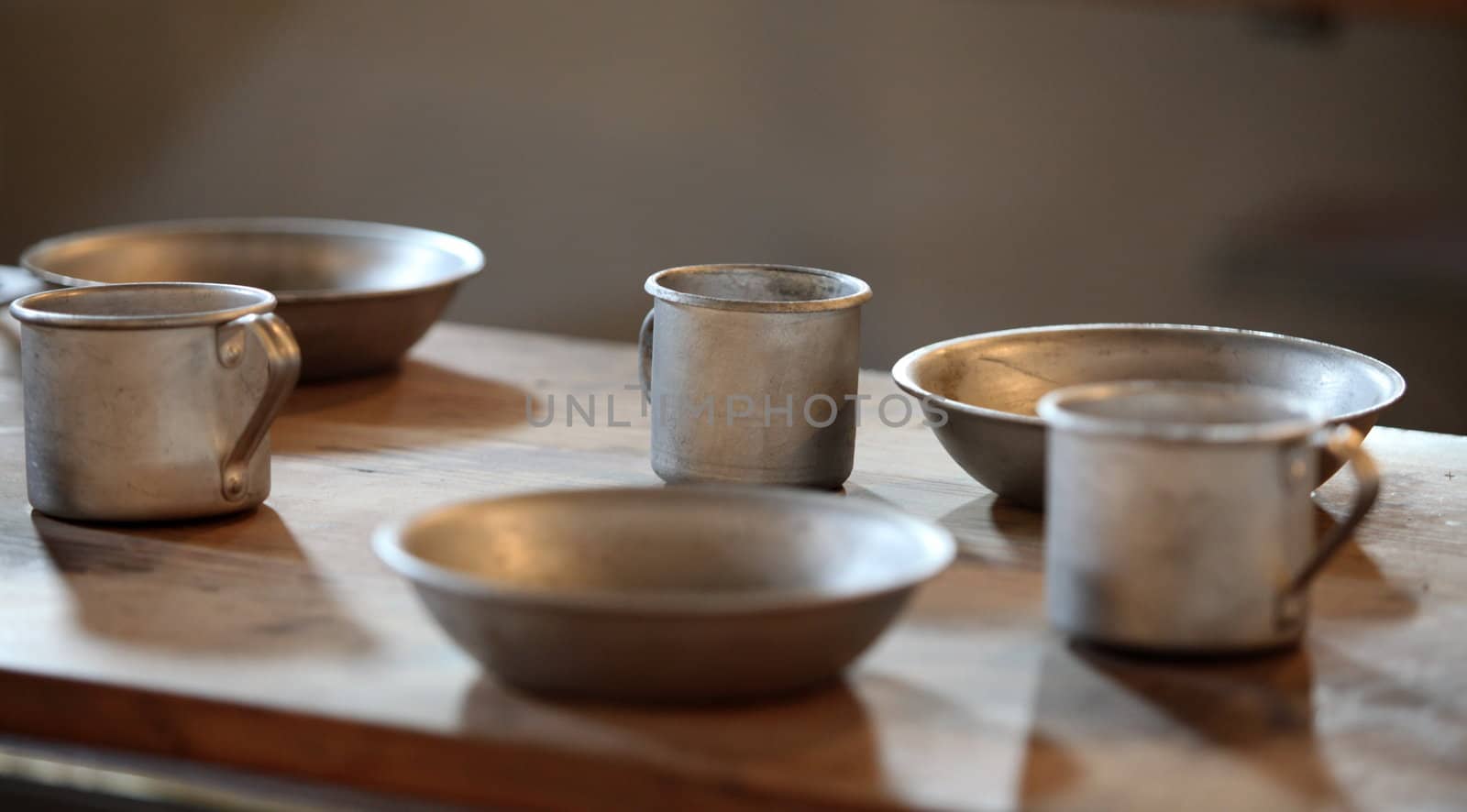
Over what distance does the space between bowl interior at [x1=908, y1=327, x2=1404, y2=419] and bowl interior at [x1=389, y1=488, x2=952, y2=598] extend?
29 centimetres

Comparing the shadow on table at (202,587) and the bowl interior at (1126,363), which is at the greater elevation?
the bowl interior at (1126,363)

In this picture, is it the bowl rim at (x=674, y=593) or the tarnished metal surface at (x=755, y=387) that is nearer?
the bowl rim at (x=674, y=593)

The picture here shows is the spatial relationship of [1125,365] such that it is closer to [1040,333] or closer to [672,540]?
[1040,333]

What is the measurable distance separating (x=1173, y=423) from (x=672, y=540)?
0.24 metres

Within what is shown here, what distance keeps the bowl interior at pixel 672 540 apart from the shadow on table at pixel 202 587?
0.27 feet

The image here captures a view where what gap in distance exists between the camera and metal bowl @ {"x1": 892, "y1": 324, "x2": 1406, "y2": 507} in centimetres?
101

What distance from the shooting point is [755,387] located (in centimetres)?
95

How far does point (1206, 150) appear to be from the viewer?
2.61 meters

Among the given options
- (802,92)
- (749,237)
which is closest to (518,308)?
(749,237)

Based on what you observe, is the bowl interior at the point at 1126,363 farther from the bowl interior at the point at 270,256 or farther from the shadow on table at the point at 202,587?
the bowl interior at the point at 270,256

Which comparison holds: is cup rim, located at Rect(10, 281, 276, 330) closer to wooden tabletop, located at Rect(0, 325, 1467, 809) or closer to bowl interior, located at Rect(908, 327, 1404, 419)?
wooden tabletop, located at Rect(0, 325, 1467, 809)

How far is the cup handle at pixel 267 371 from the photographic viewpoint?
2.97 ft

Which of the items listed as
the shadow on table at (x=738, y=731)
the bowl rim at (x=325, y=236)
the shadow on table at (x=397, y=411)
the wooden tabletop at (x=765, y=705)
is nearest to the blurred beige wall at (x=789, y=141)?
the bowl rim at (x=325, y=236)

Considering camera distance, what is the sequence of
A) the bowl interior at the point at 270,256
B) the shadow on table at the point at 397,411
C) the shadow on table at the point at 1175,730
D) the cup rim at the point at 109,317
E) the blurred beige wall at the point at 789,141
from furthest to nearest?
the blurred beige wall at the point at 789,141 < the bowl interior at the point at 270,256 < the shadow on table at the point at 397,411 < the cup rim at the point at 109,317 < the shadow on table at the point at 1175,730
